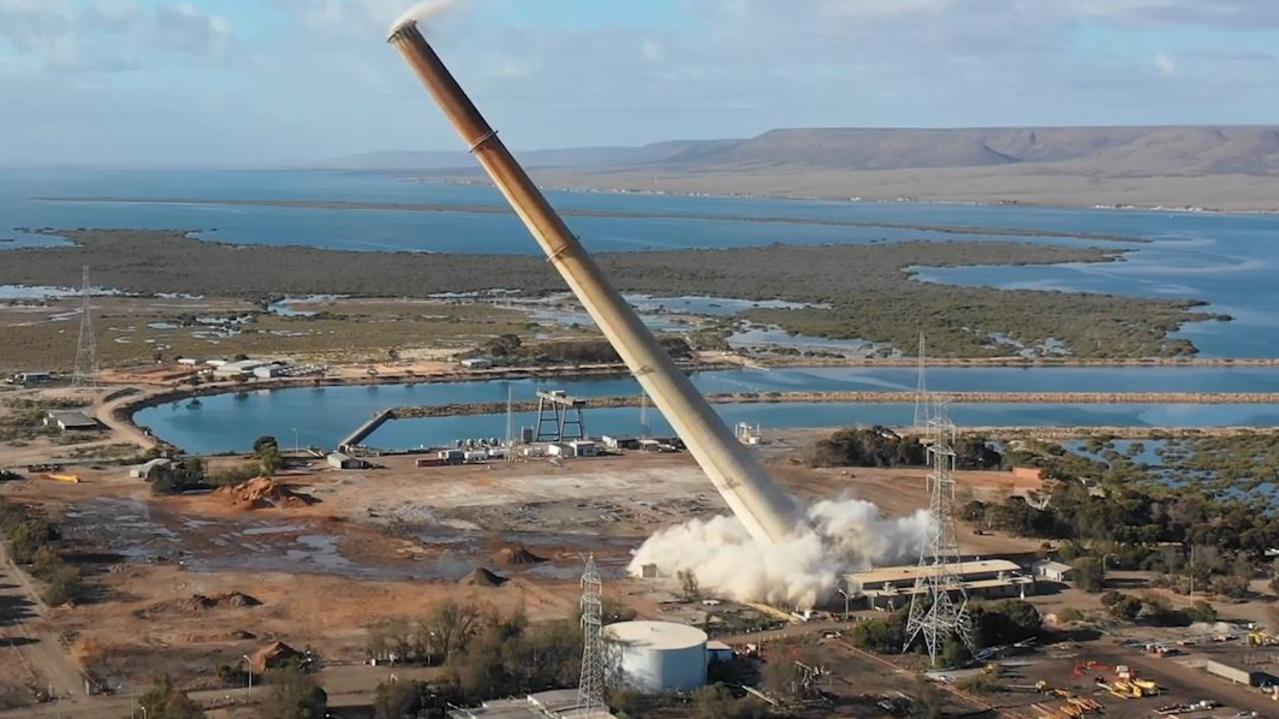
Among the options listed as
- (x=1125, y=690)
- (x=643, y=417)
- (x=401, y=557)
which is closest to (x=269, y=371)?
(x=643, y=417)

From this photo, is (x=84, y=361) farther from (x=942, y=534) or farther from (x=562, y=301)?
(x=942, y=534)

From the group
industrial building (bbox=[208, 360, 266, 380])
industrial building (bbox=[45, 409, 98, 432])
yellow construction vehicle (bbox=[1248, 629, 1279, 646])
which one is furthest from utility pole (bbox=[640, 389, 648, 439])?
yellow construction vehicle (bbox=[1248, 629, 1279, 646])

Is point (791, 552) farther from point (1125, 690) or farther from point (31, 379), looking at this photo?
point (31, 379)

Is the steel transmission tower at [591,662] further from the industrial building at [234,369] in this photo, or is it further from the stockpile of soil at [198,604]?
the industrial building at [234,369]

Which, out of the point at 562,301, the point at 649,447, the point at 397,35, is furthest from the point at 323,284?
the point at 397,35

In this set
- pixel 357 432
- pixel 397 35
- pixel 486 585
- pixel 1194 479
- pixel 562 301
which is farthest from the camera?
pixel 562 301

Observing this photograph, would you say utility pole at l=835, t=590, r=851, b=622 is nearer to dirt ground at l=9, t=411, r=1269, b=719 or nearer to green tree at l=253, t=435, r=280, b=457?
dirt ground at l=9, t=411, r=1269, b=719

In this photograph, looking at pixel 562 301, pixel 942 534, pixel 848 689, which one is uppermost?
pixel 562 301
